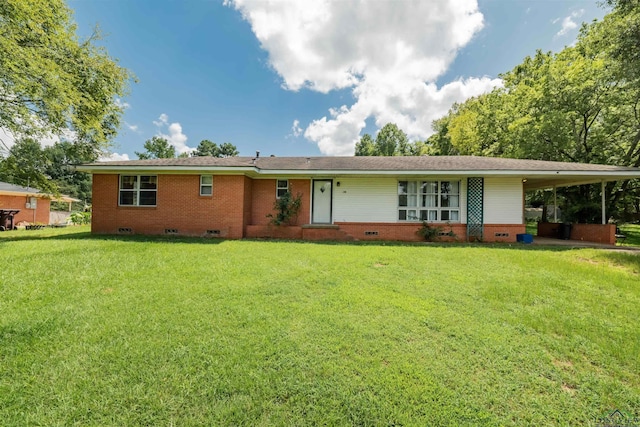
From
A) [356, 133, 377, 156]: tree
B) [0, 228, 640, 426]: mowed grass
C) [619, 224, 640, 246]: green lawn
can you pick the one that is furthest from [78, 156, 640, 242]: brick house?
[356, 133, 377, 156]: tree

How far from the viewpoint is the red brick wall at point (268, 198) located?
1185cm

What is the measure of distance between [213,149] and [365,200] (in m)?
53.6

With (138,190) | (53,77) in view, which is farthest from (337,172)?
(53,77)

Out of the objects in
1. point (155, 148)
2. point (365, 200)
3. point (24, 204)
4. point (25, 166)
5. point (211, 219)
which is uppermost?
point (155, 148)

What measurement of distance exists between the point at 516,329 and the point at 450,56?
19.9 meters

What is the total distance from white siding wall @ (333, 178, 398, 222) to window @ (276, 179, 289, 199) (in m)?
2.23

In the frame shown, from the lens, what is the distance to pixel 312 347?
2988 mm

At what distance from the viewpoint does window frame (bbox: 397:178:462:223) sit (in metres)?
11.4

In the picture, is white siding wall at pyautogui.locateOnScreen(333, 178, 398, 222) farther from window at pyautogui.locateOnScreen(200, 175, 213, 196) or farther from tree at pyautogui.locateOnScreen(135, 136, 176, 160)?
tree at pyautogui.locateOnScreen(135, 136, 176, 160)

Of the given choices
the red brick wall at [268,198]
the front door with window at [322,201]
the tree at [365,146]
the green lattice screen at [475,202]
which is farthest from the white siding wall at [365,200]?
the tree at [365,146]

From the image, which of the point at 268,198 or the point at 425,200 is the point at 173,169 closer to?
the point at 268,198

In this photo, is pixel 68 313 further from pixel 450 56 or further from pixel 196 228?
pixel 450 56

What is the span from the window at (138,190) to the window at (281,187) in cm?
523

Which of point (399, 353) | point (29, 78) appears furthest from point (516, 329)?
point (29, 78)
